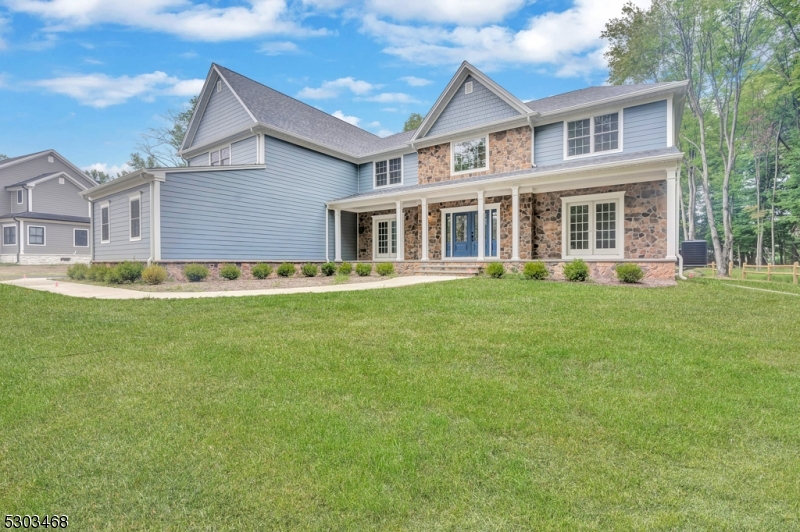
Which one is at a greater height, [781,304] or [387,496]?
[781,304]

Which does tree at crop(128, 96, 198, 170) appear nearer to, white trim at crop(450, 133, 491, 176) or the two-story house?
the two-story house

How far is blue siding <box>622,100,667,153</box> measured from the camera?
1193 centimetres

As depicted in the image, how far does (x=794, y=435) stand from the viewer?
2887 millimetres

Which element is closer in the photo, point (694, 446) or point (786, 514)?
point (786, 514)

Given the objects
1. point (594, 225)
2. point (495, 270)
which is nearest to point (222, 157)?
point (495, 270)

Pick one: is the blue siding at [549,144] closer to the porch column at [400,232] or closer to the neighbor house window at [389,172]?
the porch column at [400,232]

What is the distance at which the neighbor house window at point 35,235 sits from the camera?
2453 centimetres

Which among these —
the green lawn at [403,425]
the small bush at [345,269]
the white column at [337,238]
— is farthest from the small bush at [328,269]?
the green lawn at [403,425]

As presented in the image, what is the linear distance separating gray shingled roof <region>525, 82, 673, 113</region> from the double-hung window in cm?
225

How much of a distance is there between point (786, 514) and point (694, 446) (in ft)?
2.04

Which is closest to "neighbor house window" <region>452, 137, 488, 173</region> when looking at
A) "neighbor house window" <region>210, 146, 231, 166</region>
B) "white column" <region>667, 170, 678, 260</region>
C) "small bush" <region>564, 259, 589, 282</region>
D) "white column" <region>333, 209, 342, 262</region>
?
"white column" <region>333, 209, 342, 262</region>

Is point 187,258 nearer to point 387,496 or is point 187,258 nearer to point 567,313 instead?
point 567,313

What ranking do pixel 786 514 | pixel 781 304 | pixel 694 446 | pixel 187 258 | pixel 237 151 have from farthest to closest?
pixel 237 151
pixel 187 258
pixel 781 304
pixel 694 446
pixel 786 514

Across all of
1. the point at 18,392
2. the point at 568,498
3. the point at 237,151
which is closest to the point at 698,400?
the point at 568,498
